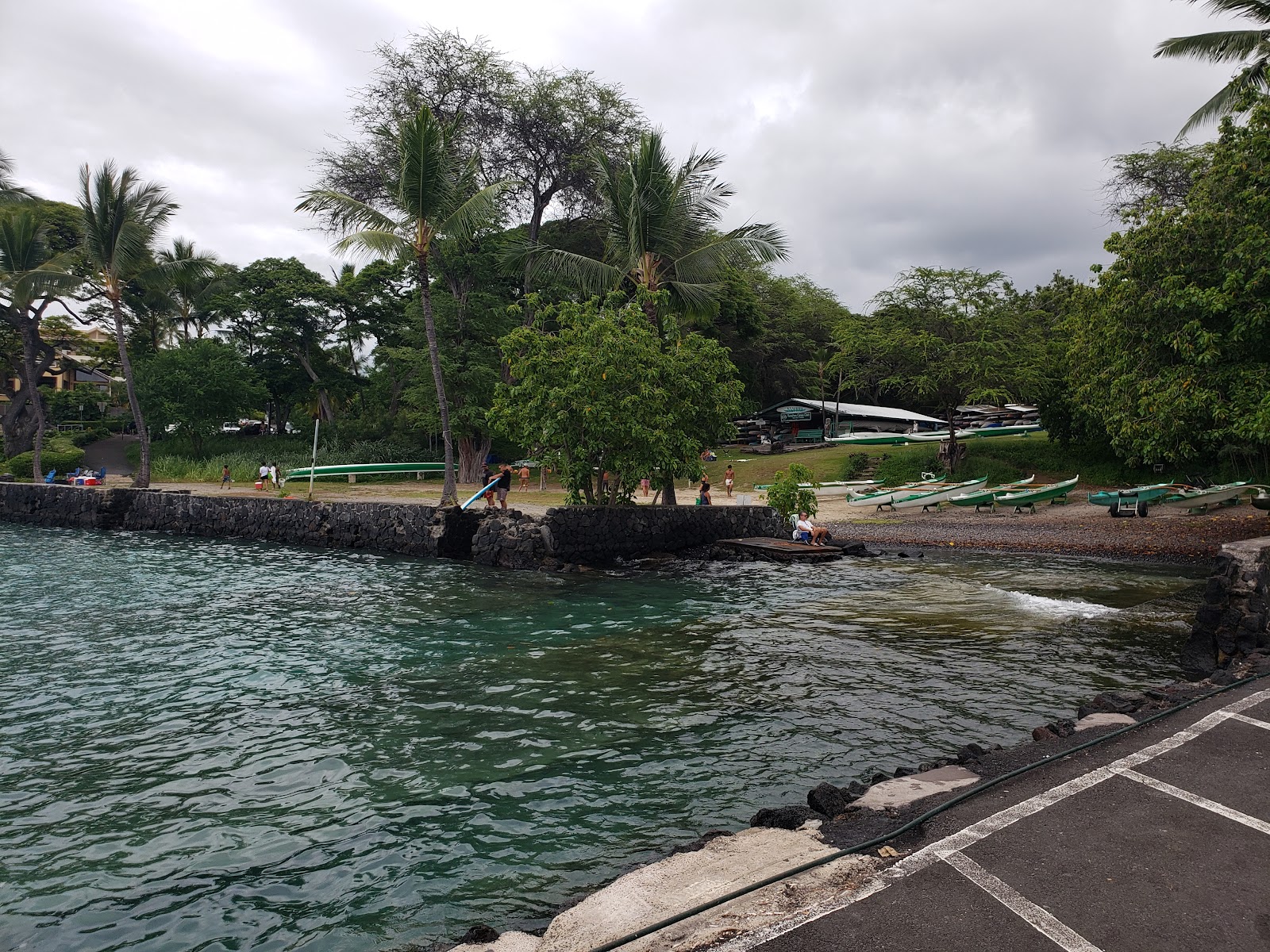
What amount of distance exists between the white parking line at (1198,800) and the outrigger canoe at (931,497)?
81.0 feet

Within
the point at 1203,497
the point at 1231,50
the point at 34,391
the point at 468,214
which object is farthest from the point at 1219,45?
the point at 34,391

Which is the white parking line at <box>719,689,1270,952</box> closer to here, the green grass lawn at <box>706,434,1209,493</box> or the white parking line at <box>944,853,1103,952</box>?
the white parking line at <box>944,853,1103,952</box>

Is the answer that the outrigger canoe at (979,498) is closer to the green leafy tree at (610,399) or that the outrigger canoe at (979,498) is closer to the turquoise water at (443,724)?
the green leafy tree at (610,399)

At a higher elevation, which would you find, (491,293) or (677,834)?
(491,293)

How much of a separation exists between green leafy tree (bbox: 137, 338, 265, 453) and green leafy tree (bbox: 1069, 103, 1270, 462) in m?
40.7

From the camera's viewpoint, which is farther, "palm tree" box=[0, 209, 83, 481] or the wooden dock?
"palm tree" box=[0, 209, 83, 481]

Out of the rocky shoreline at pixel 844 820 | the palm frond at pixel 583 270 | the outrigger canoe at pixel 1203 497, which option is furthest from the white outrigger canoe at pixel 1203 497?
the rocky shoreline at pixel 844 820

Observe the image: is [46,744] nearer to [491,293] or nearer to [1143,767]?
[1143,767]

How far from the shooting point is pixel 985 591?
56.0 feet

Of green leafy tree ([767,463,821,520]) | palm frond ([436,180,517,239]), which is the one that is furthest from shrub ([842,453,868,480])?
palm frond ([436,180,517,239])

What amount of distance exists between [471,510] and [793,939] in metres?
20.8

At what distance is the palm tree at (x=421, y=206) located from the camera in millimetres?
23406

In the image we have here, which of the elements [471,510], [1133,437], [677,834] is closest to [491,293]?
[471,510]

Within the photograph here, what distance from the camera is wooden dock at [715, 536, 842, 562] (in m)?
21.8
